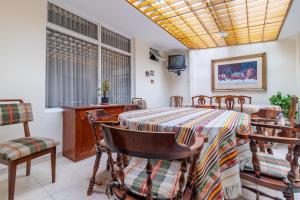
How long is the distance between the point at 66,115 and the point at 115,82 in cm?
159

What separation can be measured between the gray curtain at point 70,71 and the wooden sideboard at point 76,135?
354 mm

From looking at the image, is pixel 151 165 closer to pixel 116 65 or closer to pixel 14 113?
pixel 14 113

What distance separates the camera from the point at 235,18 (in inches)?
137

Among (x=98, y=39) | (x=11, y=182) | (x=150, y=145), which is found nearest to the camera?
(x=150, y=145)

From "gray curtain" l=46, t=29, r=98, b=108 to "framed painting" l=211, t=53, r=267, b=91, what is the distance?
383cm

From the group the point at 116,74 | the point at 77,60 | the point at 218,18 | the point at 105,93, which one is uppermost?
the point at 218,18

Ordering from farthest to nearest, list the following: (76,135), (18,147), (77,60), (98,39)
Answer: (98,39)
(77,60)
(76,135)
(18,147)

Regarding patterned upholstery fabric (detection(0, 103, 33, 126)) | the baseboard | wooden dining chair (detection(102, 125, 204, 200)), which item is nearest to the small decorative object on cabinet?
the baseboard

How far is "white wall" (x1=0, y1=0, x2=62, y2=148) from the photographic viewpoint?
2.08 metres

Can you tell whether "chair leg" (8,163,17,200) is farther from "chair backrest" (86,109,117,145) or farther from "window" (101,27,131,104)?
"window" (101,27,131,104)

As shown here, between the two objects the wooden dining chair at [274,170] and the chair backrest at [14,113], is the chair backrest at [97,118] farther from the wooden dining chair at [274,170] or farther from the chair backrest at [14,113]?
the wooden dining chair at [274,170]

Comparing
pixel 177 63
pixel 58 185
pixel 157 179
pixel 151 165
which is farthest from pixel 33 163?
pixel 177 63

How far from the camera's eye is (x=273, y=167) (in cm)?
112

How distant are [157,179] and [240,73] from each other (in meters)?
4.94
